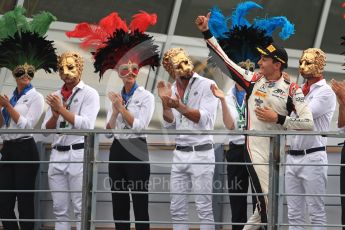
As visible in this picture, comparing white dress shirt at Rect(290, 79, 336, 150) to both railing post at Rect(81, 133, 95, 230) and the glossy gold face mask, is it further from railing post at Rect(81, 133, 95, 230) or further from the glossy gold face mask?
railing post at Rect(81, 133, 95, 230)

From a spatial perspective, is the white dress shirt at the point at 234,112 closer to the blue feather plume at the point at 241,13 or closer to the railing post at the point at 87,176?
the blue feather plume at the point at 241,13

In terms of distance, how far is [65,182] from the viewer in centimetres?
899

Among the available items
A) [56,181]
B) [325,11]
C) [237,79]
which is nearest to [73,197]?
[56,181]

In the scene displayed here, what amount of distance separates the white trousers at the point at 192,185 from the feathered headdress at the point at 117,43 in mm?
929

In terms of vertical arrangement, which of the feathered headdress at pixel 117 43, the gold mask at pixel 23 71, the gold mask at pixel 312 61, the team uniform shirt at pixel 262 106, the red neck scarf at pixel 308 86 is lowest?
the team uniform shirt at pixel 262 106

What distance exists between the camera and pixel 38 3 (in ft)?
40.0

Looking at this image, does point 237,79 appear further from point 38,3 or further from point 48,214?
point 38,3

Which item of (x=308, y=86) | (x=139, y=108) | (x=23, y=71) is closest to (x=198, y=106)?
(x=139, y=108)

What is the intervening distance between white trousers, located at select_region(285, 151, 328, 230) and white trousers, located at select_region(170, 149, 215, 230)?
615 mm

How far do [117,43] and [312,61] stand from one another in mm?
1612

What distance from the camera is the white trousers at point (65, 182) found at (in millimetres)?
8859

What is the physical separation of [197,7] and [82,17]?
51.2 inches

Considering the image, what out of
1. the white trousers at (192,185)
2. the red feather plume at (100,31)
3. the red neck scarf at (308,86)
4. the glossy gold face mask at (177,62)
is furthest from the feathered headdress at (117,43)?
the red neck scarf at (308,86)

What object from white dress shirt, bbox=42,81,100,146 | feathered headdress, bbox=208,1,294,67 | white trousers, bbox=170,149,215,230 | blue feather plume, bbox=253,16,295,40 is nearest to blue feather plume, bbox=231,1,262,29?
feathered headdress, bbox=208,1,294,67
